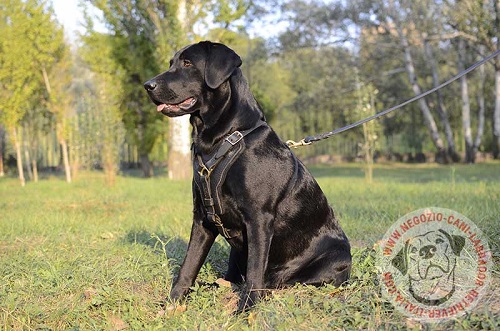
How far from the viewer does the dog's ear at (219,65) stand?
3289 millimetres

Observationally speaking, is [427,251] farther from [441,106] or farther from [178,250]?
[441,106]

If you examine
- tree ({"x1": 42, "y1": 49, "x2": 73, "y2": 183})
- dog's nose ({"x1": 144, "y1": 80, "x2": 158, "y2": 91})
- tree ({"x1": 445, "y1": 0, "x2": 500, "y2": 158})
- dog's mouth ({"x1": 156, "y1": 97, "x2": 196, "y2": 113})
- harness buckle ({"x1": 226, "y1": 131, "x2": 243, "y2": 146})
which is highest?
tree ({"x1": 445, "y1": 0, "x2": 500, "y2": 158})

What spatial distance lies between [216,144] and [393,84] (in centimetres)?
2632

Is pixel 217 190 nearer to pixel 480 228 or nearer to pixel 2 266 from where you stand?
pixel 2 266

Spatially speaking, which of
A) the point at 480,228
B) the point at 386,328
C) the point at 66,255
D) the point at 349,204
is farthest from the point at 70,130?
the point at 386,328

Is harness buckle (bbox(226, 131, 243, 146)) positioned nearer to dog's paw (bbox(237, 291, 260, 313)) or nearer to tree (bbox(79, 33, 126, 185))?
dog's paw (bbox(237, 291, 260, 313))

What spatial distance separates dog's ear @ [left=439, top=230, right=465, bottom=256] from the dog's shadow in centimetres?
177

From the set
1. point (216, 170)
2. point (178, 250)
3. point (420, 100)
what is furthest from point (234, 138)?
point (420, 100)

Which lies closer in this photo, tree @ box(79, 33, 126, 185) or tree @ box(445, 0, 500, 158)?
tree @ box(79, 33, 126, 185)

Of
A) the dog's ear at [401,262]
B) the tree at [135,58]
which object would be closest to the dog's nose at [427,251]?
the dog's ear at [401,262]

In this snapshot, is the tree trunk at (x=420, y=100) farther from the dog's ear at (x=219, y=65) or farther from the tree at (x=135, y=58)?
the dog's ear at (x=219, y=65)

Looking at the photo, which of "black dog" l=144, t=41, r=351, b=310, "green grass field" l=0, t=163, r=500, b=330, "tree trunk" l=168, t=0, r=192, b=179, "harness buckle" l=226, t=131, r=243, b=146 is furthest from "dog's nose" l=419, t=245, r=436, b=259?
"tree trunk" l=168, t=0, r=192, b=179

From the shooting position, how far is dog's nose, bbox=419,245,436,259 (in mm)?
3895

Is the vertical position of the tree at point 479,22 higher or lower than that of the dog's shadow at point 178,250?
higher
